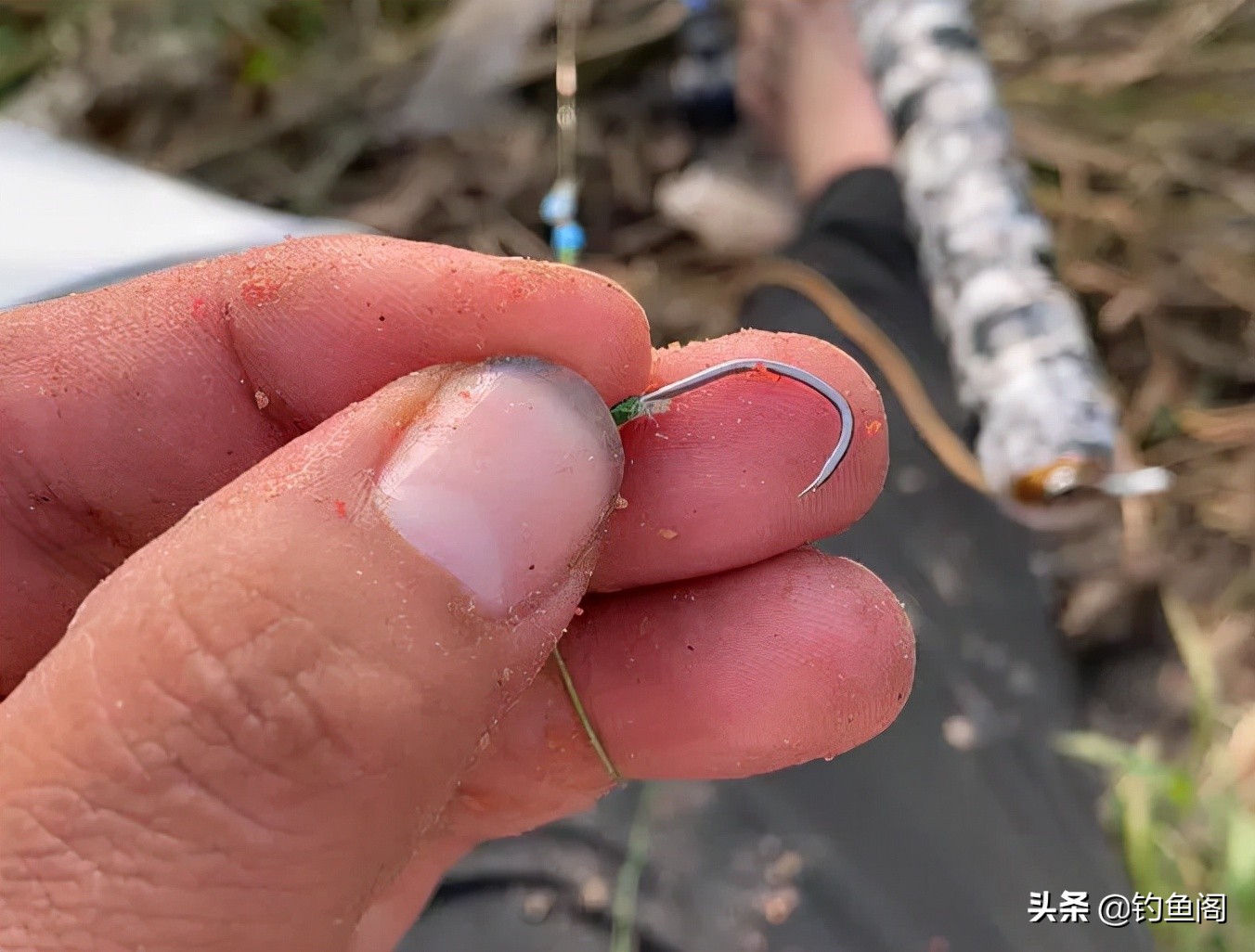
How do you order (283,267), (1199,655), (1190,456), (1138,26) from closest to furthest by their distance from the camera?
(283,267) → (1199,655) → (1190,456) → (1138,26)

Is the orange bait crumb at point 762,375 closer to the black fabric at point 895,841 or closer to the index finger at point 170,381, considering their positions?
the index finger at point 170,381

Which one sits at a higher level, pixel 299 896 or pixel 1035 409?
pixel 299 896

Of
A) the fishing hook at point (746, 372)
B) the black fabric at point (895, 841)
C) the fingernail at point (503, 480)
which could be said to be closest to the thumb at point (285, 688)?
the fingernail at point (503, 480)

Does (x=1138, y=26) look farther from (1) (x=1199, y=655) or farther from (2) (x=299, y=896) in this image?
(2) (x=299, y=896)

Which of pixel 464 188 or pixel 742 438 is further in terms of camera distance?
pixel 464 188

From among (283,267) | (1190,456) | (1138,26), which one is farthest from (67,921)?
(1138,26)

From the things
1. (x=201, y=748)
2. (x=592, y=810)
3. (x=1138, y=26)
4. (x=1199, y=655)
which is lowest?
(x=1199, y=655)

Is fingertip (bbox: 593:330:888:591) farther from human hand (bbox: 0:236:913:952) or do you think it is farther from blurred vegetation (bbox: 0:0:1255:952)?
blurred vegetation (bbox: 0:0:1255:952)

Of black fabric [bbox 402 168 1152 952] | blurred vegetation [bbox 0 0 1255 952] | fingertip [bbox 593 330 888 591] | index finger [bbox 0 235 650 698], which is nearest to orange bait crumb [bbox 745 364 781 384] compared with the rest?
fingertip [bbox 593 330 888 591]
